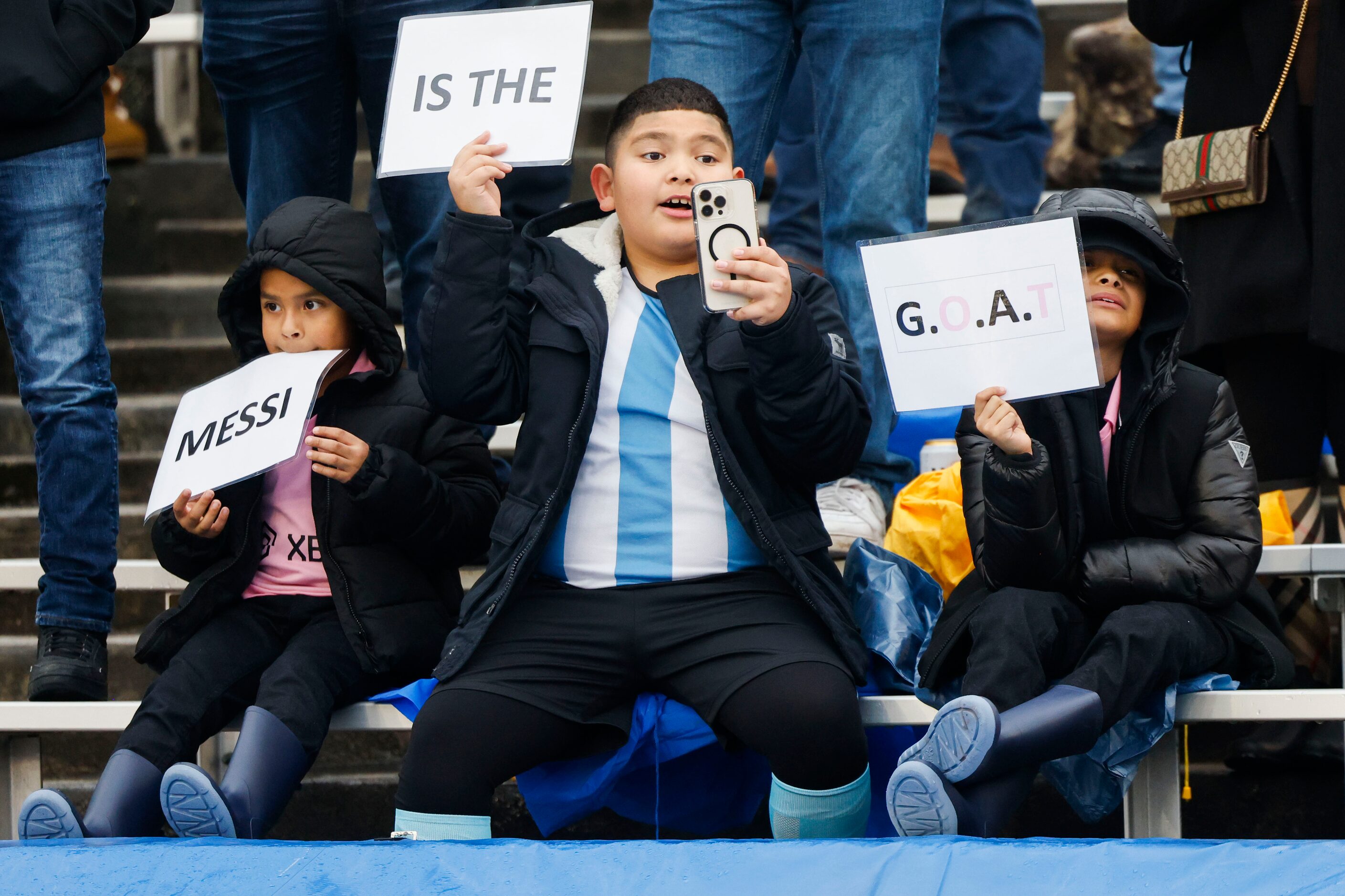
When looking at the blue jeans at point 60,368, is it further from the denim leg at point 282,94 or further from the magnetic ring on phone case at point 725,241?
the magnetic ring on phone case at point 725,241

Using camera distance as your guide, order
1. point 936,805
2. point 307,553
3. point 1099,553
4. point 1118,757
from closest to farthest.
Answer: point 936,805
point 1118,757
point 1099,553
point 307,553

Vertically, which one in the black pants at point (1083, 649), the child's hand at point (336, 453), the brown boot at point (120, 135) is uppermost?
the brown boot at point (120, 135)

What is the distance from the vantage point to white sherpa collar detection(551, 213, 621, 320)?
9.10 feet

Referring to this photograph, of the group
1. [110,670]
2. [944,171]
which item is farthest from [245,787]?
[944,171]

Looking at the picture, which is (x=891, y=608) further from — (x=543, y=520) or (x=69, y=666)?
(x=69, y=666)

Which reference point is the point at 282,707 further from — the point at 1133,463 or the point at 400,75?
the point at 1133,463

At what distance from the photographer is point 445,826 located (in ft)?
7.93

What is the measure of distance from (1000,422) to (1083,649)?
428mm

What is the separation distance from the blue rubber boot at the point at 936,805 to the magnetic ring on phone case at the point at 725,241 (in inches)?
30.1

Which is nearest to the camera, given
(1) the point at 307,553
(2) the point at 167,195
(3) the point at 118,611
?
(1) the point at 307,553

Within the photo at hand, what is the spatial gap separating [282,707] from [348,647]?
20 cm

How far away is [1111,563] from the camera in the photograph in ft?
8.63

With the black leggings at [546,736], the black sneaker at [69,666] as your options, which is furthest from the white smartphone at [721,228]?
the black sneaker at [69,666]

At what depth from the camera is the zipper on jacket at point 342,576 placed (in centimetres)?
276
